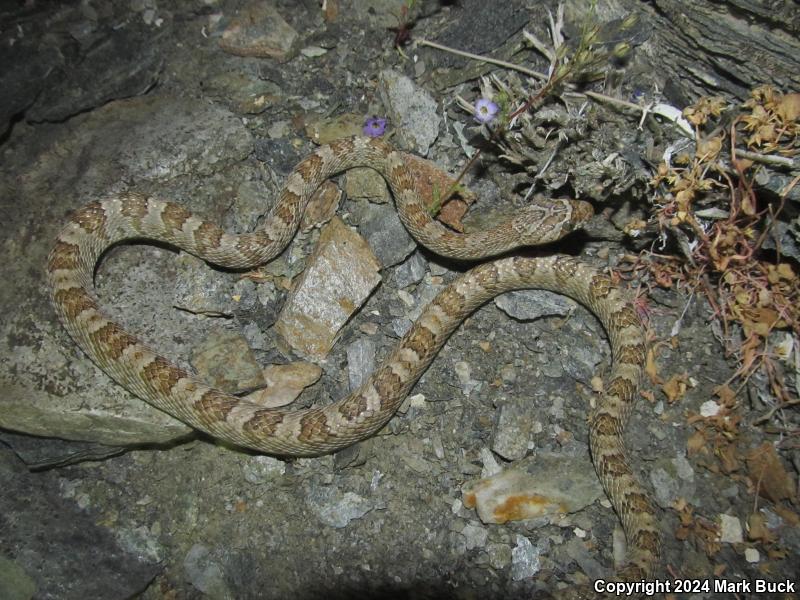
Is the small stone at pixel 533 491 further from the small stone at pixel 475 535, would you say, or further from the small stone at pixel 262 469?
the small stone at pixel 262 469

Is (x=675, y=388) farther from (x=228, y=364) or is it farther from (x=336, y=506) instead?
(x=228, y=364)

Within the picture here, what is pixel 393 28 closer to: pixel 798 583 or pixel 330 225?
pixel 330 225

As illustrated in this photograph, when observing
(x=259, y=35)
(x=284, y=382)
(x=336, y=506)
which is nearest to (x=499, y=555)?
(x=336, y=506)

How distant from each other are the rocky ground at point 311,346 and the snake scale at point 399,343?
23 cm

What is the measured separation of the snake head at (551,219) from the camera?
5738mm

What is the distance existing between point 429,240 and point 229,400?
2480mm

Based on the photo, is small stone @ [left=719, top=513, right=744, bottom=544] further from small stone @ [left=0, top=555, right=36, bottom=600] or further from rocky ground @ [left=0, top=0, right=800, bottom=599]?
small stone @ [left=0, top=555, right=36, bottom=600]

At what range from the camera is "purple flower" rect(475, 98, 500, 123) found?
19.9 feet

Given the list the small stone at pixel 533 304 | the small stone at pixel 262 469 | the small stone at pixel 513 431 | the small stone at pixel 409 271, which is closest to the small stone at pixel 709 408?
the small stone at pixel 533 304

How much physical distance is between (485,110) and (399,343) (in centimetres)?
258

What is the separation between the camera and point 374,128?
6613mm

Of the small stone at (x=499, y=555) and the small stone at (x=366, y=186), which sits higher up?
the small stone at (x=366, y=186)

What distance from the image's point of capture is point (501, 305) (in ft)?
20.3

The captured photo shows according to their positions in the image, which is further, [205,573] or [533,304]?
[533,304]
